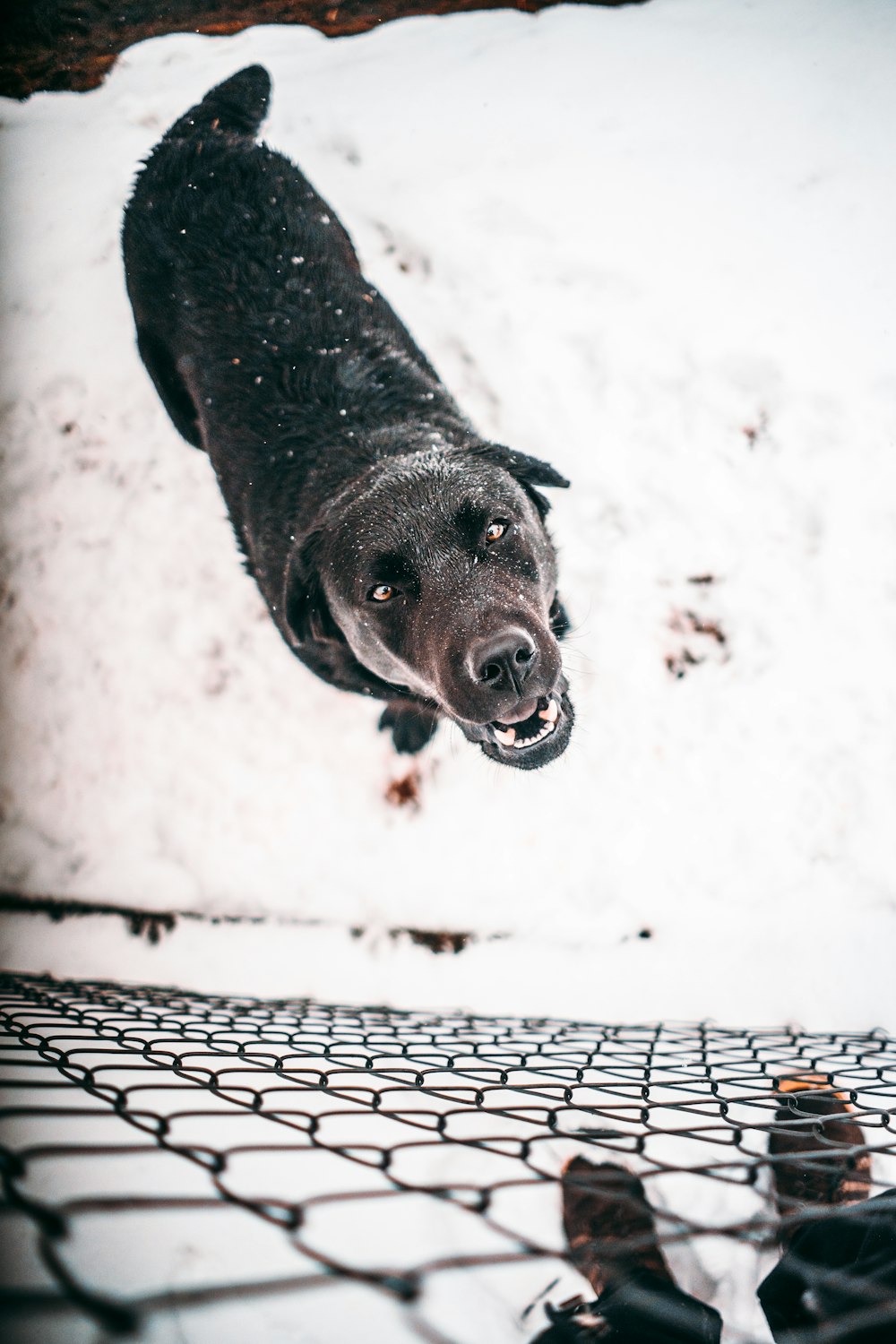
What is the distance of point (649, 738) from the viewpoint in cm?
317

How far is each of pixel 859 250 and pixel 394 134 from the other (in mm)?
2365

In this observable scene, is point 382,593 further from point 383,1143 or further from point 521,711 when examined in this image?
point 383,1143

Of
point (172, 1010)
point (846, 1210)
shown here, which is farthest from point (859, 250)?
point (172, 1010)

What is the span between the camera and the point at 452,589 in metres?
2.06

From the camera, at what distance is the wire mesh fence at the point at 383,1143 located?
1.48 meters

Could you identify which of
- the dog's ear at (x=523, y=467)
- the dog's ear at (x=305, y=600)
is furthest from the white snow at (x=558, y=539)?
the dog's ear at (x=305, y=600)

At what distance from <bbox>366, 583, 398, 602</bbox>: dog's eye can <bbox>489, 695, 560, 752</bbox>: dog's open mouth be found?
532mm

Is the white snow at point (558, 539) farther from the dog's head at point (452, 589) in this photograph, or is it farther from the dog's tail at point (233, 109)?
the dog's head at point (452, 589)

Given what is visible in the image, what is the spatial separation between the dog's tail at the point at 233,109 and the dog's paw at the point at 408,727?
254 cm

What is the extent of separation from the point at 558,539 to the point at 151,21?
3.41 meters

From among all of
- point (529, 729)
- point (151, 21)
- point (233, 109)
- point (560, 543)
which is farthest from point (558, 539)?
point (151, 21)

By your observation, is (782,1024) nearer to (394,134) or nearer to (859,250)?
(859,250)

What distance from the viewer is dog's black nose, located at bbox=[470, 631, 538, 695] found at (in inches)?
74.5

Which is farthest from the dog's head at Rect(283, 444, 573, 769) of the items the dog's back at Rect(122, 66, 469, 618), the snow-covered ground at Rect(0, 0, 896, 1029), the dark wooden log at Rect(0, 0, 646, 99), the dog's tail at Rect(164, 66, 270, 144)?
the dark wooden log at Rect(0, 0, 646, 99)
